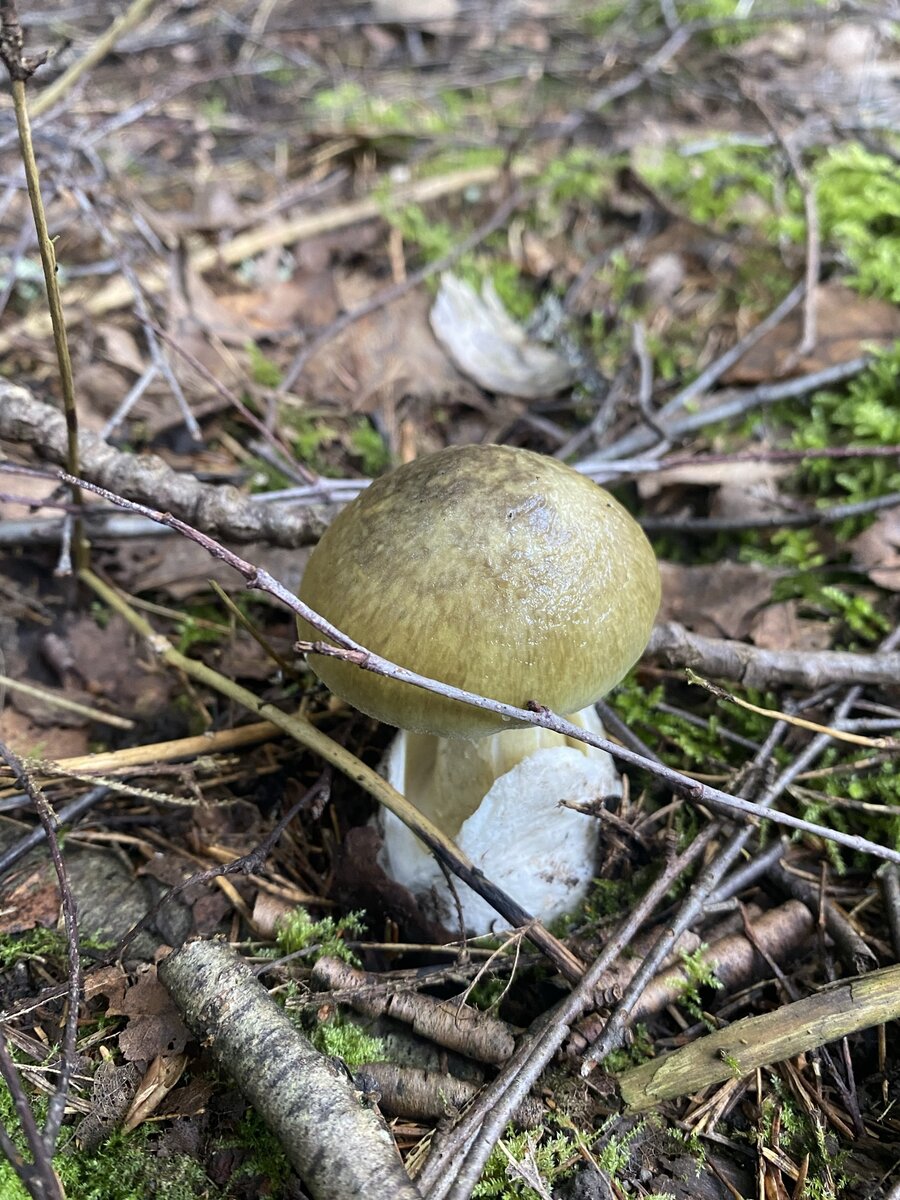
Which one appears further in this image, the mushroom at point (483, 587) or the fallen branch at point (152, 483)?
the fallen branch at point (152, 483)

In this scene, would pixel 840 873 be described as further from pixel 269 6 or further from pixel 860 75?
pixel 269 6

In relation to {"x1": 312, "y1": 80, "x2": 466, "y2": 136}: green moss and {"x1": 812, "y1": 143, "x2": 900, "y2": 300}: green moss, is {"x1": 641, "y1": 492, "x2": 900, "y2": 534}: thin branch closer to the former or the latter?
{"x1": 812, "y1": 143, "x2": 900, "y2": 300}: green moss

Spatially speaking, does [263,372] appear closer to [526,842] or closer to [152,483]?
[152,483]

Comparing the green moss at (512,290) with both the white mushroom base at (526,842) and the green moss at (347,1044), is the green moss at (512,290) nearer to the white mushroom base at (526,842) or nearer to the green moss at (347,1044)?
the white mushroom base at (526,842)

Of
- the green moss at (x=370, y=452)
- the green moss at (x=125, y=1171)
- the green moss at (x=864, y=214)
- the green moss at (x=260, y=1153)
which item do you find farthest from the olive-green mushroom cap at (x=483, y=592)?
the green moss at (x=864, y=214)

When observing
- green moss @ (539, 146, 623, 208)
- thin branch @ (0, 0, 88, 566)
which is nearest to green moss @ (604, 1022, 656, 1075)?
thin branch @ (0, 0, 88, 566)

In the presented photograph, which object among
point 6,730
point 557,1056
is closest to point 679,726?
point 557,1056
